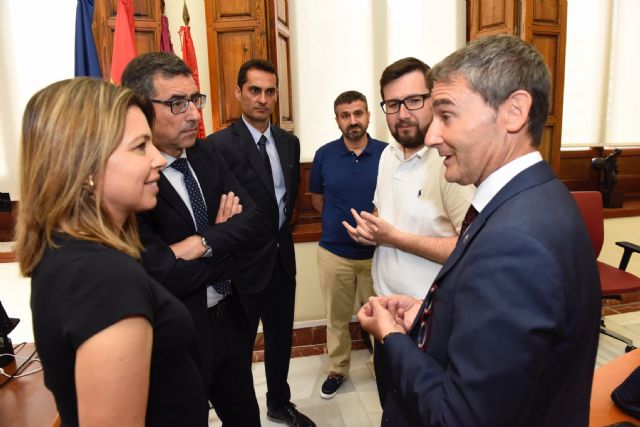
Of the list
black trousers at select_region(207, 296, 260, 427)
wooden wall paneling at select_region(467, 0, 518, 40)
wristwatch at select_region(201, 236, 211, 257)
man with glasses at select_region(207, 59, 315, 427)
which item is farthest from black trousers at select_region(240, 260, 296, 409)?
wooden wall paneling at select_region(467, 0, 518, 40)

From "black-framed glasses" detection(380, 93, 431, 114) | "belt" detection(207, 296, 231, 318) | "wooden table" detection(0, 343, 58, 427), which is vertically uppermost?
"black-framed glasses" detection(380, 93, 431, 114)

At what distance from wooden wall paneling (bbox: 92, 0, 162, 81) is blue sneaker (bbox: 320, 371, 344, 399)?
2.44 m

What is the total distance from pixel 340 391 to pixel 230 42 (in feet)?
8.20

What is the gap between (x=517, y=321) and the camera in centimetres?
71

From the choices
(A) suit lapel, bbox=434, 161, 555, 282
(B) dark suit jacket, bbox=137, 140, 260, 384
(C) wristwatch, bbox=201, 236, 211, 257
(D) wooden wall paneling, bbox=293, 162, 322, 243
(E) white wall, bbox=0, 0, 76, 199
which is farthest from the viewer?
(D) wooden wall paneling, bbox=293, 162, 322, 243

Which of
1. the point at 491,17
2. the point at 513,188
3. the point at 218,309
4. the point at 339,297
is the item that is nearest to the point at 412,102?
the point at 513,188

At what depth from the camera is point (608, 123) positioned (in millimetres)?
4270

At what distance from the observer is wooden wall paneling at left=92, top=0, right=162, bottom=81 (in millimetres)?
2887

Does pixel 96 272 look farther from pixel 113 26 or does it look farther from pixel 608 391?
pixel 113 26

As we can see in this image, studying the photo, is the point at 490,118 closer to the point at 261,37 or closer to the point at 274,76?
the point at 274,76

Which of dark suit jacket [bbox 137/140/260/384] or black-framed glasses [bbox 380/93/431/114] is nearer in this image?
dark suit jacket [bbox 137/140/260/384]

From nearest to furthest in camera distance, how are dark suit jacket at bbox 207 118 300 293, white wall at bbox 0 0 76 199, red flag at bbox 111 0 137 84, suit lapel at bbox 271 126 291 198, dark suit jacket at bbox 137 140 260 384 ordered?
1. dark suit jacket at bbox 137 140 260 384
2. dark suit jacket at bbox 207 118 300 293
3. suit lapel at bbox 271 126 291 198
4. red flag at bbox 111 0 137 84
5. white wall at bbox 0 0 76 199

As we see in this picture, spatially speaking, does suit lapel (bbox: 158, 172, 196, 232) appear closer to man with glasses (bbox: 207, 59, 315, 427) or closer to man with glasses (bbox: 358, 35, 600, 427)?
man with glasses (bbox: 207, 59, 315, 427)

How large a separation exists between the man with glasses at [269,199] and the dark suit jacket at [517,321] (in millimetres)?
1482
